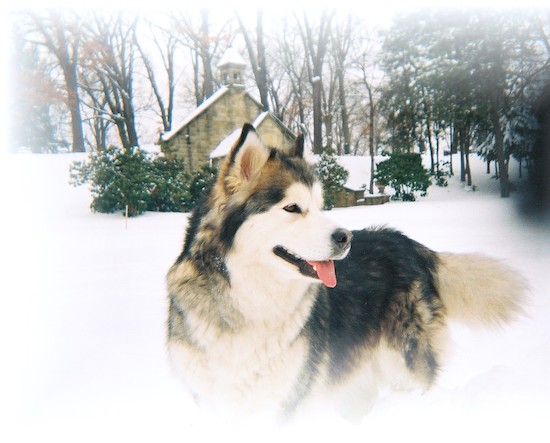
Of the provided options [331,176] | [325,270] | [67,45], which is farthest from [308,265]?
[67,45]

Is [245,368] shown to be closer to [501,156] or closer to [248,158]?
[248,158]

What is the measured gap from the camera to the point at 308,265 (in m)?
1.05

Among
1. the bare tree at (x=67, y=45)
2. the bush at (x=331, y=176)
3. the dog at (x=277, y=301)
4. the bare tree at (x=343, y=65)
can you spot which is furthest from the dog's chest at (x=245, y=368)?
the bare tree at (x=67, y=45)

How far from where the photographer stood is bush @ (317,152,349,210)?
1.69 m

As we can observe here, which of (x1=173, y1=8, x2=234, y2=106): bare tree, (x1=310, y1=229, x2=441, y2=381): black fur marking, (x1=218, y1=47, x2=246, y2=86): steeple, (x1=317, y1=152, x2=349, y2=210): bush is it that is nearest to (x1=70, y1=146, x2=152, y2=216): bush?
(x1=173, y1=8, x2=234, y2=106): bare tree

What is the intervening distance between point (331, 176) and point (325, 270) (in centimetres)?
81

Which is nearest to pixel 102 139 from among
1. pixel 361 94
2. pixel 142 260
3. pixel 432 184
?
pixel 142 260

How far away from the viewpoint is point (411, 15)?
1601mm

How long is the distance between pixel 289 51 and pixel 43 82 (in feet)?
3.66

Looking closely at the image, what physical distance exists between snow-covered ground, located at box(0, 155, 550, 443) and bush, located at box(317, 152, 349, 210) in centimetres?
14

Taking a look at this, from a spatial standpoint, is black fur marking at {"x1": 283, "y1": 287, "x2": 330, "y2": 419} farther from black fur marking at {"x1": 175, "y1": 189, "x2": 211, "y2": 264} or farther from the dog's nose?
black fur marking at {"x1": 175, "y1": 189, "x2": 211, "y2": 264}

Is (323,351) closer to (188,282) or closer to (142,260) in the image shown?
(188,282)

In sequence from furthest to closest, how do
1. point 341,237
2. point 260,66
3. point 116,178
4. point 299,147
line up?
point 116,178
point 260,66
point 299,147
point 341,237

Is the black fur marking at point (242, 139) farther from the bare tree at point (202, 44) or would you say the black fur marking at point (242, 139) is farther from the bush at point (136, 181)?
the bare tree at point (202, 44)
